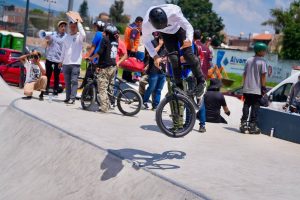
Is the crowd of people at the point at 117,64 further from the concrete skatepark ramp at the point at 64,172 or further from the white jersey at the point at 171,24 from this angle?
the concrete skatepark ramp at the point at 64,172

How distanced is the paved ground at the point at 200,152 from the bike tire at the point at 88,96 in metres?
0.18

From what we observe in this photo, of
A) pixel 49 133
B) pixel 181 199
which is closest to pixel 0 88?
pixel 49 133

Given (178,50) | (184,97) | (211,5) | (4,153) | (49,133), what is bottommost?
(4,153)

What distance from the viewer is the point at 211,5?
122000 millimetres

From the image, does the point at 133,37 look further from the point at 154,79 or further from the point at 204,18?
the point at 204,18

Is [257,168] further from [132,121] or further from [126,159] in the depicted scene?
[132,121]

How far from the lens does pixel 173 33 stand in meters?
6.11

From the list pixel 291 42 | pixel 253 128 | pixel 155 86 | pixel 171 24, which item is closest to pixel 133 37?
pixel 155 86

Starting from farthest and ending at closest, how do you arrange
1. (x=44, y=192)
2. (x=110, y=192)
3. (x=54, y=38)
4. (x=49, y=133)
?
1. (x=54, y=38)
2. (x=49, y=133)
3. (x=44, y=192)
4. (x=110, y=192)

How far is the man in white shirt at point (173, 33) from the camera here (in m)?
5.73

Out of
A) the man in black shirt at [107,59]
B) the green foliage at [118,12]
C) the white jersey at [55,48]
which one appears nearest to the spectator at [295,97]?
the man in black shirt at [107,59]

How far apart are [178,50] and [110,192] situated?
2067 mm

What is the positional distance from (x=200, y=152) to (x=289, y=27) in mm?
59658

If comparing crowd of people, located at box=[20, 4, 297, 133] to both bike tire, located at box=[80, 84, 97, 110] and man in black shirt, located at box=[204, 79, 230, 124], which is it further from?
bike tire, located at box=[80, 84, 97, 110]
